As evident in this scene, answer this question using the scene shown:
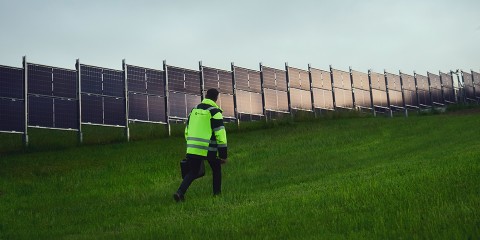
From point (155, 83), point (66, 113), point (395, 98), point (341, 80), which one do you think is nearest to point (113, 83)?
point (155, 83)

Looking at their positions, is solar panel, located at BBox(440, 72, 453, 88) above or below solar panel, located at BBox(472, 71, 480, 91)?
below

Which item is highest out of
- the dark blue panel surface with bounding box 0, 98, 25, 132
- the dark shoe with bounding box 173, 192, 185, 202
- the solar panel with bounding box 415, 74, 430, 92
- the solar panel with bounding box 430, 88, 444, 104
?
the solar panel with bounding box 415, 74, 430, 92

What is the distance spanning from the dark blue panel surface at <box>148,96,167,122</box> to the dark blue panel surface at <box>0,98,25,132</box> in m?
5.25

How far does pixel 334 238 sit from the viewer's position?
20.0 ft

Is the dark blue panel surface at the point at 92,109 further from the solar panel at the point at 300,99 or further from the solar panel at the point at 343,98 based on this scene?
the solar panel at the point at 343,98

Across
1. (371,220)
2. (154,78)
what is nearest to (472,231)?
(371,220)

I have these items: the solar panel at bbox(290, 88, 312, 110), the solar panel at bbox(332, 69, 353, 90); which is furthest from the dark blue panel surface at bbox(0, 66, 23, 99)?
the solar panel at bbox(332, 69, 353, 90)

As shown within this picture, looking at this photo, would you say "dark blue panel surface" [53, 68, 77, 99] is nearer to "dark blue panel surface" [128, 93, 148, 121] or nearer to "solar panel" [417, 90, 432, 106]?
"dark blue panel surface" [128, 93, 148, 121]

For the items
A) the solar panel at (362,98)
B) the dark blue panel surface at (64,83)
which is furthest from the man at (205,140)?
the solar panel at (362,98)

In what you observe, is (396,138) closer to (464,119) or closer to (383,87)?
(464,119)

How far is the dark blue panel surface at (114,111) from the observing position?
23.1m

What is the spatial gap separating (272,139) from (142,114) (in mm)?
6186

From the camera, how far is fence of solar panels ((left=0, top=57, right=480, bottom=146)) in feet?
69.7

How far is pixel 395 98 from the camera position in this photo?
3931 cm
